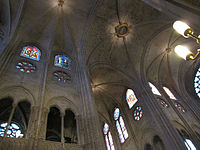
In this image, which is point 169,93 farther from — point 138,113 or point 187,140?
point 187,140

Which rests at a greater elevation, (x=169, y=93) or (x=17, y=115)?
(x=169, y=93)

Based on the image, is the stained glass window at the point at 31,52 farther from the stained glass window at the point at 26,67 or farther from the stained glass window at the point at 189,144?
the stained glass window at the point at 189,144

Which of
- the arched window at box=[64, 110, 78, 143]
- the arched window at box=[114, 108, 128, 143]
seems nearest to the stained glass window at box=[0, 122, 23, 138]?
the arched window at box=[64, 110, 78, 143]

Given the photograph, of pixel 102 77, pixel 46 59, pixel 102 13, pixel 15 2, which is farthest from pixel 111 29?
pixel 15 2

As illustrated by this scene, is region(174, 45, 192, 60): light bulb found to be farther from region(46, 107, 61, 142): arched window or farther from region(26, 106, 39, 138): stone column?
region(46, 107, 61, 142): arched window

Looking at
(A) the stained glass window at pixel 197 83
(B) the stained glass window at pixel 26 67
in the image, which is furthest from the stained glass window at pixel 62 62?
(A) the stained glass window at pixel 197 83

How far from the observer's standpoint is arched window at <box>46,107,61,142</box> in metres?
11.9

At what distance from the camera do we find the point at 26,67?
10461mm

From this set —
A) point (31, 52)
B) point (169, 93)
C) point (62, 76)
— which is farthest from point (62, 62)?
point (169, 93)

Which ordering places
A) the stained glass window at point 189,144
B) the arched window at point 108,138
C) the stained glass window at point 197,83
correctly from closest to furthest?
1. the stained glass window at point 189,144
2. the arched window at point 108,138
3. the stained glass window at point 197,83

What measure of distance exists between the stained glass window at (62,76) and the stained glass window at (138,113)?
7262mm

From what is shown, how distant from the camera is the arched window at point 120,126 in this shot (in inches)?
589

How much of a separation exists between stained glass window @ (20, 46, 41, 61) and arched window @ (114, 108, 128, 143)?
9.68 meters

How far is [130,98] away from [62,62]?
7662mm
